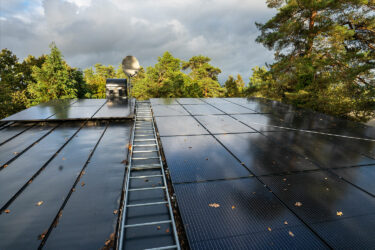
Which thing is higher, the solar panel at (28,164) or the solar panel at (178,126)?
the solar panel at (178,126)

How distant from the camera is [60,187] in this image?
143 inches

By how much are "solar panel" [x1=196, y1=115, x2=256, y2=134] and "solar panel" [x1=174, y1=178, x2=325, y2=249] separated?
9.66 ft

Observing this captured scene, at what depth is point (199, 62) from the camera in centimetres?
4272

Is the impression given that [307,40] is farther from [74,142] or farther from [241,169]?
[74,142]

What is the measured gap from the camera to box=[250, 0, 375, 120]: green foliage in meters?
12.5

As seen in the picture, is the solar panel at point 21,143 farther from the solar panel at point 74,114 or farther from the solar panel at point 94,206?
the solar panel at point 94,206

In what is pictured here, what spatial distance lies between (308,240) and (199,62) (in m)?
43.3

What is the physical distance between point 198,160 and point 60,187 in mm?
2780

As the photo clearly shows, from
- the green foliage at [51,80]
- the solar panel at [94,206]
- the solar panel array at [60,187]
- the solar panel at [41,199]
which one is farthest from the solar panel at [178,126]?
the green foliage at [51,80]

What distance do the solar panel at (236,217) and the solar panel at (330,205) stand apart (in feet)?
0.70

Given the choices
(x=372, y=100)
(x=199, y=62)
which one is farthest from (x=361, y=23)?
(x=199, y=62)

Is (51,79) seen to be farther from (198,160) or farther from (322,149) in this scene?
(322,149)

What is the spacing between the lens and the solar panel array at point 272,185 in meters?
2.41

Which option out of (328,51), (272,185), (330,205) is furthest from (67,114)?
(328,51)
